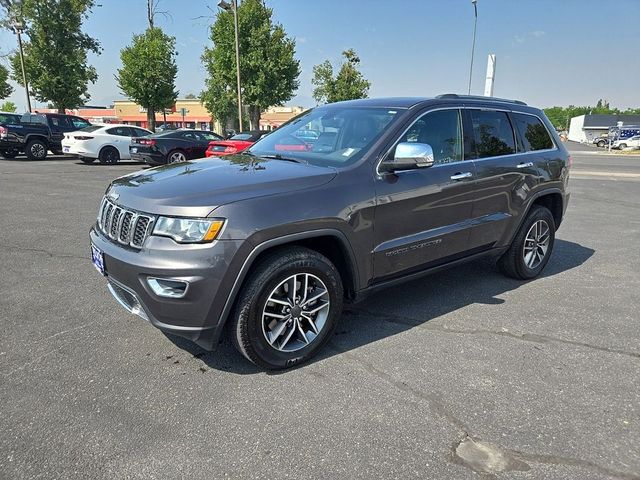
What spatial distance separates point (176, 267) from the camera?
8.77 ft

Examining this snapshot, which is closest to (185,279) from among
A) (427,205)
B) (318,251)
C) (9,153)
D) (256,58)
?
(318,251)

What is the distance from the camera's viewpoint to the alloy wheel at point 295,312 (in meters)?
3.09

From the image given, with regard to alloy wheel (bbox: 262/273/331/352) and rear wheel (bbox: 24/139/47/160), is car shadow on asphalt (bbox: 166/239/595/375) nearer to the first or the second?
alloy wheel (bbox: 262/273/331/352)

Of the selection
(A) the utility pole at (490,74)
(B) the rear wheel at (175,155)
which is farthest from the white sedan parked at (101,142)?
(A) the utility pole at (490,74)

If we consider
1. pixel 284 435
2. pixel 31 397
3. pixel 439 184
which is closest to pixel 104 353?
pixel 31 397

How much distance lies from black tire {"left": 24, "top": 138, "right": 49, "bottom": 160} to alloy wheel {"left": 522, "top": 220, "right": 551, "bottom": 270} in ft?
62.0

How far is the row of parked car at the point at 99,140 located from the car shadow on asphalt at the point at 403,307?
10428 millimetres

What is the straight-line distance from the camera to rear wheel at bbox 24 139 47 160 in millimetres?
18031

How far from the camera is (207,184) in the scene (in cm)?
294

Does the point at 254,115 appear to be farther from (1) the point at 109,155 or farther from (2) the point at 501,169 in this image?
(2) the point at 501,169

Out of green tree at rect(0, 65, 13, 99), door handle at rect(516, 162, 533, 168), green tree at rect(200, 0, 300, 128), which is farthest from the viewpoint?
green tree at rect(0, 65, 13, 99)

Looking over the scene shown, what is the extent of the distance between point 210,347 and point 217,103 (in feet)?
130

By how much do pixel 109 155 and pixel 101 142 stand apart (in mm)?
561

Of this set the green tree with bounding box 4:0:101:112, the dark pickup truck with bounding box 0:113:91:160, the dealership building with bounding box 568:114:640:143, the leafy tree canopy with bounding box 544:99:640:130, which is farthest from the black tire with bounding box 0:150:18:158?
the leafy tree canopy with bounding box 544:99:640:130
